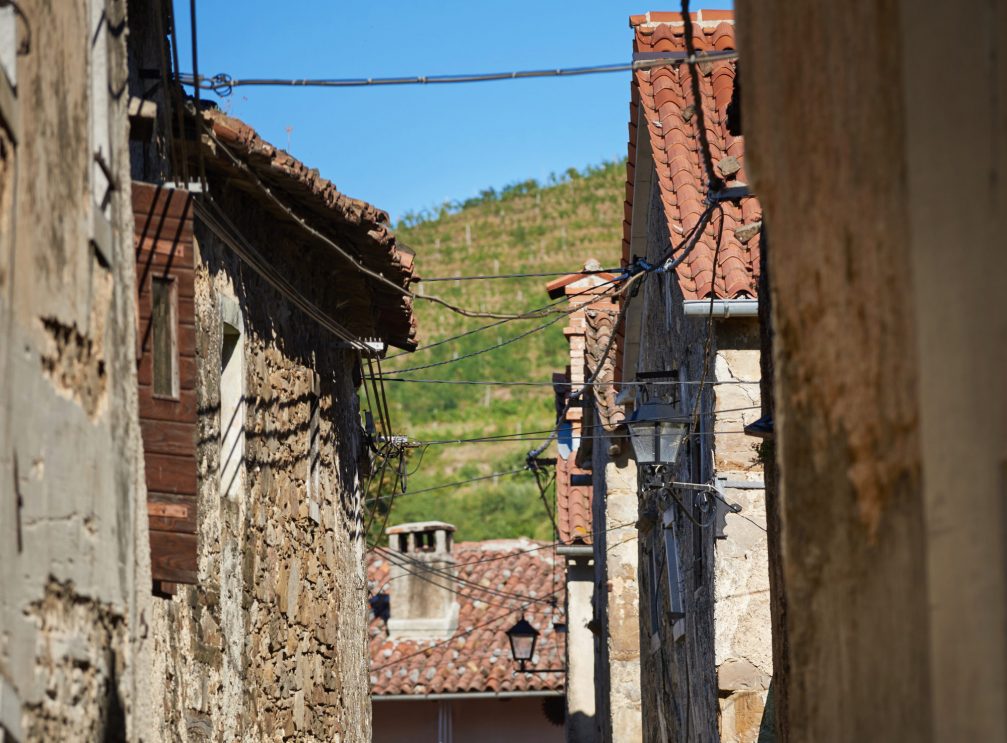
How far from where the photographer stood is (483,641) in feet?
73.7

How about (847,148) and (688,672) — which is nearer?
(847,148)

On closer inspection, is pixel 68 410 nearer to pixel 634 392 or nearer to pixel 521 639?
pixel 634 392

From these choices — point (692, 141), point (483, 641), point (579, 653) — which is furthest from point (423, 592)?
point (692, 141)

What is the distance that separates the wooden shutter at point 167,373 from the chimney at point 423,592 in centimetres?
1706

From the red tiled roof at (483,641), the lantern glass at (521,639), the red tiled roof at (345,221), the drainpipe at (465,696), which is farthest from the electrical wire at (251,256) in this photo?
the drainpipe at (465,696)

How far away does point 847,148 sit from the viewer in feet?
10.2

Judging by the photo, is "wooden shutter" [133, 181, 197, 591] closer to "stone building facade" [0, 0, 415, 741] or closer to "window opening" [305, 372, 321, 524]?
"stone building facade" [0, 0, 415, 741]

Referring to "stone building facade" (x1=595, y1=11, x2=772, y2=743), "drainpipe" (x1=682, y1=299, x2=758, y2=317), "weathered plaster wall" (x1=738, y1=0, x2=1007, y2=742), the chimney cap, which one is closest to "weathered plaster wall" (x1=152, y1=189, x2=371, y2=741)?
"stone building facade" (x1=595, y1=11, x2=772, y2=743)

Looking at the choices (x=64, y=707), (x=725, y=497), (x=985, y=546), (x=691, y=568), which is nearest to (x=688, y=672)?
(x=691, y=568)

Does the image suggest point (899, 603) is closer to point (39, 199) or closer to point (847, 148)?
point (847, 148)

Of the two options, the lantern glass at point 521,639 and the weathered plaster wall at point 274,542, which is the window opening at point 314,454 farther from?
the lantern glass at point 521,639

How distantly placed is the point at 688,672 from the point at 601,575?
6.40m

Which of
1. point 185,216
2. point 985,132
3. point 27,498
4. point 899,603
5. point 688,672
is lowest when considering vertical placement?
point 688,672

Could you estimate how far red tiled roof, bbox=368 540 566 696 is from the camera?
21203 mm
